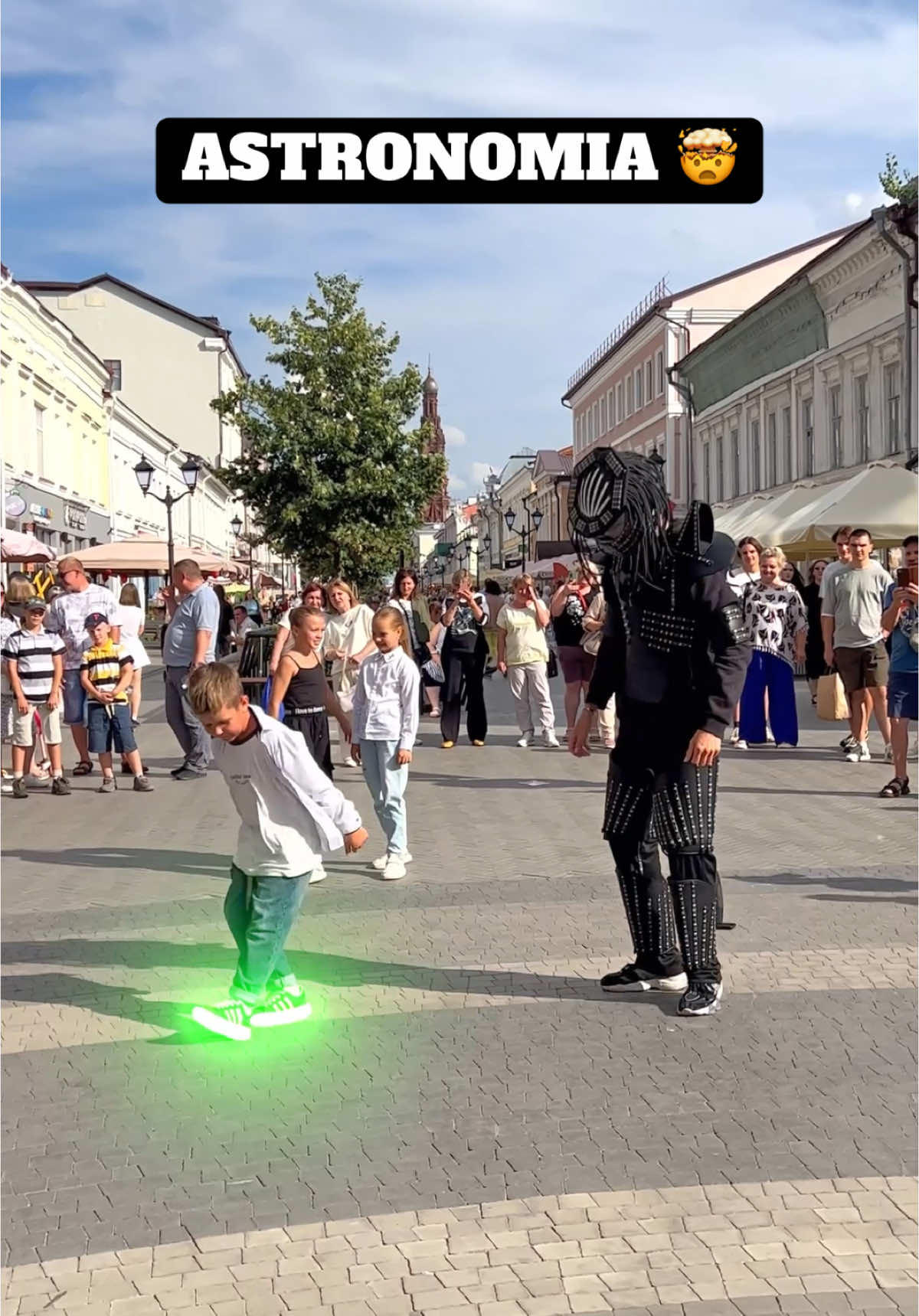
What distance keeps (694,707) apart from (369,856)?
389cm

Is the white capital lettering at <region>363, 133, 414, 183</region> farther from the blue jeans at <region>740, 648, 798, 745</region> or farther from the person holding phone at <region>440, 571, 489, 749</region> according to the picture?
the person holding phone at <region>440, 571, 489, 749</region>

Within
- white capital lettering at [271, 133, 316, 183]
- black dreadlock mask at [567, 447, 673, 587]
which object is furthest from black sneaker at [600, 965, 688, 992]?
white capital lettering at [271, 133, 316, 183]

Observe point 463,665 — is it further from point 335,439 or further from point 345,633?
point 335,439

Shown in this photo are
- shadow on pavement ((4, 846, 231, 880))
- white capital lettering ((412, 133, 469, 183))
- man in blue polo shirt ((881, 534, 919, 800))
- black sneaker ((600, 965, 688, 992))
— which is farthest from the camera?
man in blue polo shirt ((881, 534, 919, 800))

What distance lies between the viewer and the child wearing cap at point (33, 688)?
1170 centimetres

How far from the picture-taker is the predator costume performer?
5176 mm

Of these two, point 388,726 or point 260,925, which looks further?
point 388,726

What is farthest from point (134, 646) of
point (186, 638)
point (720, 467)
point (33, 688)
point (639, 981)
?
point (720, 467)

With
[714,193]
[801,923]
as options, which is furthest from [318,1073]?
[714,193]

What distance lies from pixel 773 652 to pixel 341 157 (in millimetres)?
9623

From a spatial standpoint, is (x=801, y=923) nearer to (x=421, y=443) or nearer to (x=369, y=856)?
(x=369, y=856)

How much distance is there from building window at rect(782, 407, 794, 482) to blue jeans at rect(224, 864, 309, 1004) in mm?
33465

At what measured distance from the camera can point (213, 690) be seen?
16.7 ft

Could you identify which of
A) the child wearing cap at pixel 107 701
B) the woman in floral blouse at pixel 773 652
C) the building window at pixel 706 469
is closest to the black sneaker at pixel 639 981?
the child wearing cap at pixel 107 701
